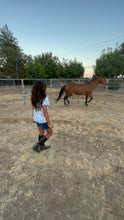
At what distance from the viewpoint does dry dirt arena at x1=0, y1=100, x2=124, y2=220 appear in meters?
1.12

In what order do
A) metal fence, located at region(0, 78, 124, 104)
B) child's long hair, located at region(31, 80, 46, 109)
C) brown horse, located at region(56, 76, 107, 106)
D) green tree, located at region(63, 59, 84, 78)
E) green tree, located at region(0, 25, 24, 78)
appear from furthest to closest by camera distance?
green tree, located at region(0, 25, 24, 78) < green tree, located at region(63, 59, 84, 78) < metal fence, located at region(0, 78, 124, 104) < brown horse, located at region(56, 76, 107, 106) < child's long hair, located at region(31, 80, 46, 109)

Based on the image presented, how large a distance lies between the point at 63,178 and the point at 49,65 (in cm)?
2510

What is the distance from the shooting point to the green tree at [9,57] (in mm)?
22700

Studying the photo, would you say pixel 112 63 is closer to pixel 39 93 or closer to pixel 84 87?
pixel 84 87

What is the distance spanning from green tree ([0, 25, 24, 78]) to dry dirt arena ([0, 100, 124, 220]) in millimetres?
23110

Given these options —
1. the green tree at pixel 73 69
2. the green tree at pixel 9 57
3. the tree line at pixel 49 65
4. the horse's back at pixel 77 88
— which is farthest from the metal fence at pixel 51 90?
the green tree at pixel 9 57

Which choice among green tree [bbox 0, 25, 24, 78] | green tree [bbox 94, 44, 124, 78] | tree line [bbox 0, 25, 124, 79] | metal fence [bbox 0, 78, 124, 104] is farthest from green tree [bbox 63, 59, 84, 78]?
green tree [bbox 0, 25, 24, 78]

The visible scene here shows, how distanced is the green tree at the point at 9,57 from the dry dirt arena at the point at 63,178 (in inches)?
910

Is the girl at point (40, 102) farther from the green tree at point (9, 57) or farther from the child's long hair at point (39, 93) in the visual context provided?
the green tree at point (9, 57)

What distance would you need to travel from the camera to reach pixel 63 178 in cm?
150

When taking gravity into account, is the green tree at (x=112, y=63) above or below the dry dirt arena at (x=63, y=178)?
above

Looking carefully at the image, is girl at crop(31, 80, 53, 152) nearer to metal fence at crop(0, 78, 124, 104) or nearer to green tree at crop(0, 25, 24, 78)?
metal fence at crop(0, 78, 124, 104)

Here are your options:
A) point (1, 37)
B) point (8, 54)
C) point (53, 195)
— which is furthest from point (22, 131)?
point (1, 37)

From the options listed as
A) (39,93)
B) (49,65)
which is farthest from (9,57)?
(39,93)
